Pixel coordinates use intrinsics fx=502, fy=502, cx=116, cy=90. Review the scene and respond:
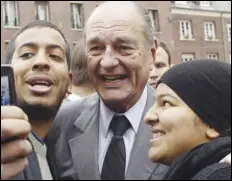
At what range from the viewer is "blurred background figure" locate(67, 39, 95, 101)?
8.69 feet

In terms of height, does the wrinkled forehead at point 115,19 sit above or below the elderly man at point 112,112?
above

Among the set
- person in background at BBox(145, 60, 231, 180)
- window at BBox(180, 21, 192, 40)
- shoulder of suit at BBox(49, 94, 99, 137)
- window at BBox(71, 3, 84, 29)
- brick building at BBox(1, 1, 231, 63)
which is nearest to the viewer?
person in background at BBox(145, 60, 231, 180)

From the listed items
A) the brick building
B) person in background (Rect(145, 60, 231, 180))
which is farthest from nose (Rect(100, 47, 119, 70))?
the brick building

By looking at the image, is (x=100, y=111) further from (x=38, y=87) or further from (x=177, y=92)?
(x=177, y=92)

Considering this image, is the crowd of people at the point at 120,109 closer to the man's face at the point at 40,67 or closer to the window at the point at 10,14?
the man's face at the point at 40,67

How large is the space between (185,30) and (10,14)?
898 cm

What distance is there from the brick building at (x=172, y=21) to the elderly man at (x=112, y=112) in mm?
15418

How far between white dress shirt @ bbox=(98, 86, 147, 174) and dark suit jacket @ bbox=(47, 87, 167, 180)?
2 cm

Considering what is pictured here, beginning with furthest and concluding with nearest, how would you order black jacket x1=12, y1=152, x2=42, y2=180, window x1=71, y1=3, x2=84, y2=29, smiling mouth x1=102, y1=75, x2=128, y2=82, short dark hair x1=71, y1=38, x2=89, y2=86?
window x1=71, y1=3, x2=84, y2=29 → short dark hair x1=71, y1=38, x2=89, y2=86 → smiling mouth x1=102, y1=75, x2=128, y2=82 → black jacket x1=12, y1=152, x2=42, y2=180

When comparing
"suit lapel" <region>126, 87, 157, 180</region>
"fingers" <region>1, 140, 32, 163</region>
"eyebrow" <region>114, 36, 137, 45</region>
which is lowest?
"suit lapel" <region>126, 87, 157, 180</region>

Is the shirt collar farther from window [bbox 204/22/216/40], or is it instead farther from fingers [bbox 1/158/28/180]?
window [bbox 204/22/216/40]

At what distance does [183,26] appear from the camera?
77.2 feet

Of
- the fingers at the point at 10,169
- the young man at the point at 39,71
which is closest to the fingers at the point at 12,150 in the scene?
the fingers at the point at 10,169

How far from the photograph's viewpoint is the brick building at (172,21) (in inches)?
713
